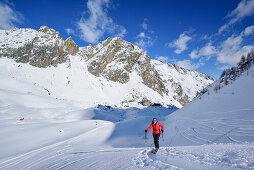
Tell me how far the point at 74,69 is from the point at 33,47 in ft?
40.7

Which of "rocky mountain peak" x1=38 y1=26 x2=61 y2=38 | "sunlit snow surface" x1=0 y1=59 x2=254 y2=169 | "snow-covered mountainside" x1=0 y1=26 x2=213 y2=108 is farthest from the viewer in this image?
"rocky mountain peak" x1=38 y1=26 x2=61 y2=38

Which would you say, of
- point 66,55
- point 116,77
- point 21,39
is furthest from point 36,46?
point 116,77

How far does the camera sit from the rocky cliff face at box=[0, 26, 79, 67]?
32.1 metres

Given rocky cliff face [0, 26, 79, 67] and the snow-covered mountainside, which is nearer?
the snow-covered mountainside

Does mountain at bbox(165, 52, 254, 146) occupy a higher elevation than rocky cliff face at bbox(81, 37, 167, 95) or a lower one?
lower

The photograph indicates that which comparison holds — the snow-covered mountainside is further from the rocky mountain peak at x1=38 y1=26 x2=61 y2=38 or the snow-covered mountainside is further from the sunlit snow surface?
the sunlit snow surface

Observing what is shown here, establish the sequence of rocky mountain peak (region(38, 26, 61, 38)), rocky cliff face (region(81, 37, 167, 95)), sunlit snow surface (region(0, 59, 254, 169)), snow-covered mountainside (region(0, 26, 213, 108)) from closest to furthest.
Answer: sunlit snow surface (region(0, 59, 254, 169)) → snow-covered mountainside (region(0, 26, 213, 108)) → rocky mountain peak (region(38, 26, 61, 38)) → rocky cliff face (region(81, 37, 167, 95))

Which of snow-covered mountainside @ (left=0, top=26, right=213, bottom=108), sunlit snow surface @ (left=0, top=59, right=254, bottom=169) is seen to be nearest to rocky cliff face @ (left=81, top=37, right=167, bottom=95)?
snow-covered mountainside @ (left=0, top=26, right=213, bottom=108)

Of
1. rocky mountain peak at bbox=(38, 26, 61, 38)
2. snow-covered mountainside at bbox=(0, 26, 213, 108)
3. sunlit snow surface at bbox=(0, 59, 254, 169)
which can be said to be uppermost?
rocky mountain peak at bbox=(38, 26, 61, 38)

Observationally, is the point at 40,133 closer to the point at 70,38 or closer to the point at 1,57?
the point at 1,57

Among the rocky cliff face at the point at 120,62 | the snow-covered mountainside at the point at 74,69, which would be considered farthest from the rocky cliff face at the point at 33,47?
the rocky cliff face at the point at 120,62

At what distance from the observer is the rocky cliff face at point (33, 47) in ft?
105

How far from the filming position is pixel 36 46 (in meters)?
36.0

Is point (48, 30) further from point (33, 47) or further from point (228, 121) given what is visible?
point (228, 121)
